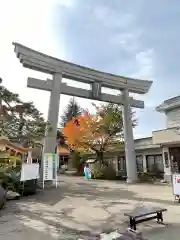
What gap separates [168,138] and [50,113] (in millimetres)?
9006

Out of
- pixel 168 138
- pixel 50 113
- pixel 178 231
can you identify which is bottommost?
pixel 178 231

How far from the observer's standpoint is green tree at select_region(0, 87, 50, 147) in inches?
575

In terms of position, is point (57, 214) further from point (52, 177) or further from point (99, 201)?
point (52, 177)

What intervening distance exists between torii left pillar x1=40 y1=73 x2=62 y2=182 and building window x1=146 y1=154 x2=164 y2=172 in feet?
40.2

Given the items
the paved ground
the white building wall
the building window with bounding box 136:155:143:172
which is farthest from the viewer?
the building window with bounding box 136:155:143:172

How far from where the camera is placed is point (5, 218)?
345 inches

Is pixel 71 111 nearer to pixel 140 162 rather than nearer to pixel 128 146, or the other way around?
pixel 140 162

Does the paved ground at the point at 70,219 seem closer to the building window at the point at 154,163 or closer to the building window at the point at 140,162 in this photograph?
the building window at the point at 154,163

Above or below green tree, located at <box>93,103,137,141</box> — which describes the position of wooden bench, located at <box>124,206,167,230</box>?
below

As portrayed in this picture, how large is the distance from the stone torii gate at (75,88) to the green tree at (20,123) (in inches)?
43.0

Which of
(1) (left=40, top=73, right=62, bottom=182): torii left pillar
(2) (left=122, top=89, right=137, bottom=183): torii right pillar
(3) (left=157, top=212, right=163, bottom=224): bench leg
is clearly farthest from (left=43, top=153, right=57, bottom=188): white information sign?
(3) (left=157, top=212, right=163, bottom=224): bench leg

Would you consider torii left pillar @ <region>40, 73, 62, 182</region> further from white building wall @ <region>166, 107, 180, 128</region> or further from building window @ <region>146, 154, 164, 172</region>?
building window @ <region>146, 154, 164, 172</region>

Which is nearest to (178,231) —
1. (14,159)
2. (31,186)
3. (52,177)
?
(31,186)

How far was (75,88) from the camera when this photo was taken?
1959cm
